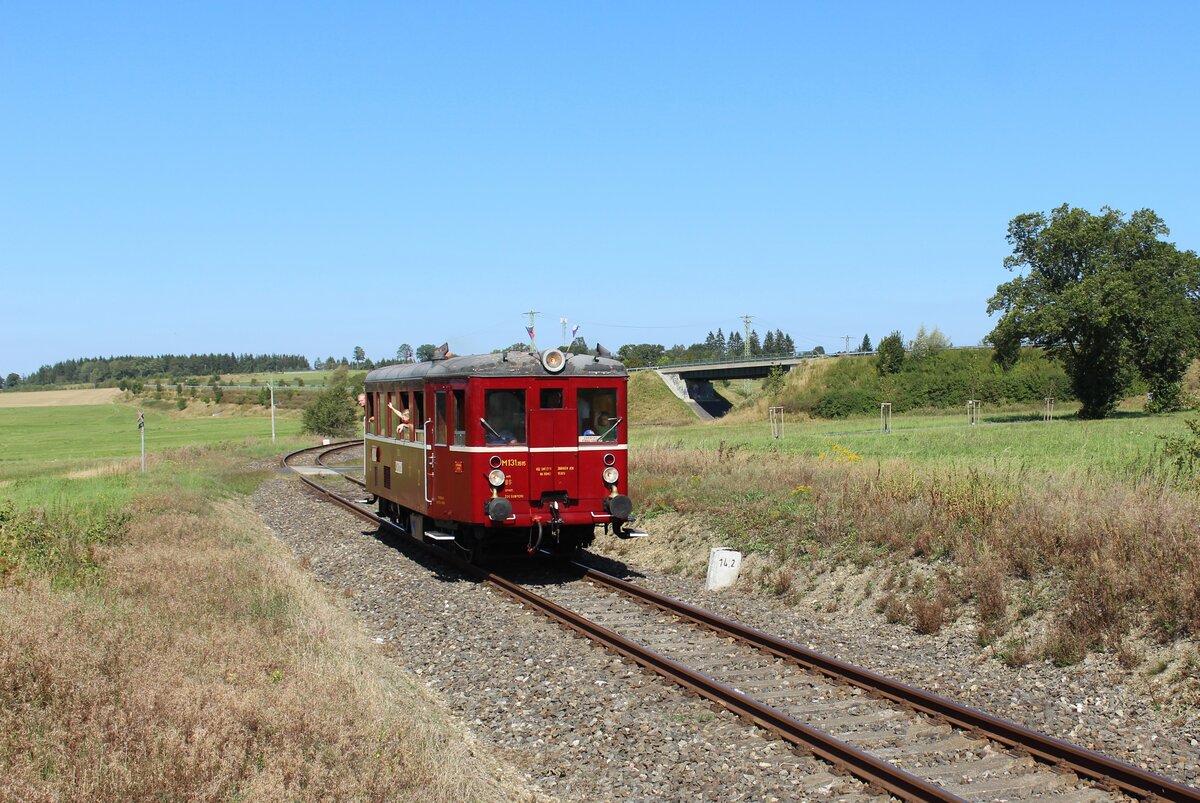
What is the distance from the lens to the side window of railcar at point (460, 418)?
13656mm

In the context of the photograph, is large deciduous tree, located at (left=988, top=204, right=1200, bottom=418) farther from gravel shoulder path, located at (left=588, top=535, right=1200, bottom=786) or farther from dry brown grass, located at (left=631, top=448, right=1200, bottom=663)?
gravel shoulder path, located at (left=588, top=535, right=1200, bottom=786)

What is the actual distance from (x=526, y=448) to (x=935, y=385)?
61.8m

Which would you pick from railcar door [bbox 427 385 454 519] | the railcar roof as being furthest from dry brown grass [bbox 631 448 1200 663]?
railcar door [bbox 427 385 454 519]

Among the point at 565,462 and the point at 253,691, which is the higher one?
the point at 565,462

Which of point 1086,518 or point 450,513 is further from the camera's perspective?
point 450,513

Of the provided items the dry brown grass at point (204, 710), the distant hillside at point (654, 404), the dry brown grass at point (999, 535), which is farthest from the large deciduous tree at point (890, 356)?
the dry brown grass at point (204, 710)

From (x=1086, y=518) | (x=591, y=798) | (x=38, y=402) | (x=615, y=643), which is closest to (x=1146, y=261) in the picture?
(x=1086, y=518)

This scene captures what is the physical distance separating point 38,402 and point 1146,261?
5696 inches

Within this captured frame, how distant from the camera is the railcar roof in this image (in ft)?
44.5

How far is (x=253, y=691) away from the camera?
709cm

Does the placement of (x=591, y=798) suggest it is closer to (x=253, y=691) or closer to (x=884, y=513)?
(x=253, y=691)

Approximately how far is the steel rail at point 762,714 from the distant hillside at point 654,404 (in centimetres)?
6560

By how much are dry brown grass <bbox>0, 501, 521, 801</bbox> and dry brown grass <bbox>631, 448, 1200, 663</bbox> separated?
600 cm

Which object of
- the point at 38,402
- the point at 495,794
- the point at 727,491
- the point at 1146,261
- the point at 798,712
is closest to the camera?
the point at 495,794
